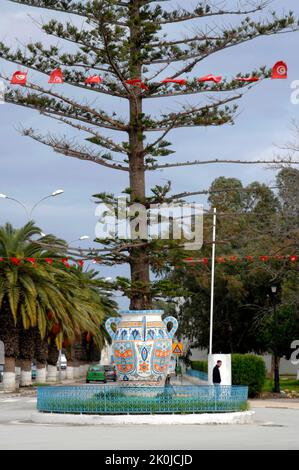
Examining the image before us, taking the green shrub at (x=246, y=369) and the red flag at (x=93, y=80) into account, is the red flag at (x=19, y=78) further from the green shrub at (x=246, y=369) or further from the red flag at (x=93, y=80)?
the green shrub at (x=246, y=369)

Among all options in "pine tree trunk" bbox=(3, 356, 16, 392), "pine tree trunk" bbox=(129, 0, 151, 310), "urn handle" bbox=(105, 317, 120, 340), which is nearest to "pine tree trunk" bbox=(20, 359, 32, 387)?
"pine tree trunk" bbox=(3, 356, 16, 392)

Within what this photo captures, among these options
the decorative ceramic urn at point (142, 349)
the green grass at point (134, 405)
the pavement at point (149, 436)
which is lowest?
the pavement at point (149, 436)

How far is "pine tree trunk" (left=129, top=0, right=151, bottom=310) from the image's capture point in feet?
77.4

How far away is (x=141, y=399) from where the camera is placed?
21.7 meters

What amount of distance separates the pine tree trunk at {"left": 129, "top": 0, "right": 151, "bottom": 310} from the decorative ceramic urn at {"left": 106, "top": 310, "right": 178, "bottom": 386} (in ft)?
2.61

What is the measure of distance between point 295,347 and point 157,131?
31.4m

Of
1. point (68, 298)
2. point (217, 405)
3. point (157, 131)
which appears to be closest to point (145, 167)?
point (157, 131)

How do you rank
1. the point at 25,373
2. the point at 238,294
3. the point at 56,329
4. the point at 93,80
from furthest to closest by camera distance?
the point at 238,294, the point at 25,373, the point at 56,329, the point at 93,80

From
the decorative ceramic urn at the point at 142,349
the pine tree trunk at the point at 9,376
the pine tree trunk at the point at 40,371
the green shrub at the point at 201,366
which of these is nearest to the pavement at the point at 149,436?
the decorative ceramic urn at the point at 142,349

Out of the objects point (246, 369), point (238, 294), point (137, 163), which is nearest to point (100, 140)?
point (137, 163)

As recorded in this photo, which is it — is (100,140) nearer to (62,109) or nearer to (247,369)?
(62,109)

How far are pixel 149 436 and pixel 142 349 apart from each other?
15.9 feet

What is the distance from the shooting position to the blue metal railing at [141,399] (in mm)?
21641

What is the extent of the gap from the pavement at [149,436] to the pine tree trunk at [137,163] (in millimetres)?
3885
